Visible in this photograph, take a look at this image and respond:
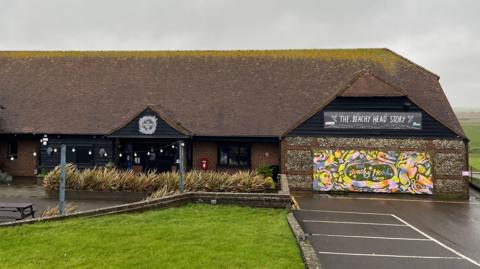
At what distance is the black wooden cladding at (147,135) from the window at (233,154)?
103 inches

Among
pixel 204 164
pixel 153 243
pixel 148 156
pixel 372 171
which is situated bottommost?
pixel 153 243

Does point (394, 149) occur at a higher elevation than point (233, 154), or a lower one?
higher

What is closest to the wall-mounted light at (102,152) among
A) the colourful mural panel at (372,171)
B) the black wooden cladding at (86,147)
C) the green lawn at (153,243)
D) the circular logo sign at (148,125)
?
the black wooden cladding at (86,147)

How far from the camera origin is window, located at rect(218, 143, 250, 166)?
19828 millimetres

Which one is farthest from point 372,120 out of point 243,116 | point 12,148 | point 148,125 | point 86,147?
Answer: point 12,148

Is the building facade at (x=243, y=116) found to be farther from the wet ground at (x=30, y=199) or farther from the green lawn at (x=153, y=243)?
the green lawn at (x=153, y=243)

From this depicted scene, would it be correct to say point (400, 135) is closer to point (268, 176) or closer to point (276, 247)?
point (268, 176)

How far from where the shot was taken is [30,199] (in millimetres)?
14219

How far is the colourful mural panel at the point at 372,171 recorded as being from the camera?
55.8 ft

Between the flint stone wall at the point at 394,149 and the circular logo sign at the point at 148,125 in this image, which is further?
the circular logo sign at the point at 148,125

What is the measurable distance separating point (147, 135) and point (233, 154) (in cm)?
478

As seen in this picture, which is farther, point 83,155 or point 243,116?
point 83,155

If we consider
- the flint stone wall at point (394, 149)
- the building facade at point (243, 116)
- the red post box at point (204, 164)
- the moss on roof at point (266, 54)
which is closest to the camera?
the flint stone wall at point (394, 149)

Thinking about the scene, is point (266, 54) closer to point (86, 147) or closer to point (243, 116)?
point (243, 116)
